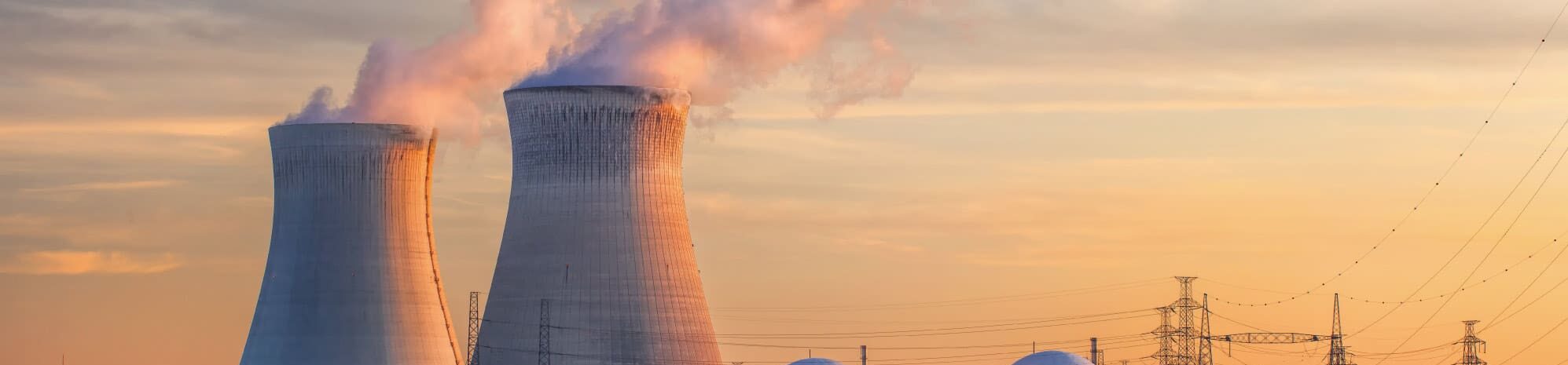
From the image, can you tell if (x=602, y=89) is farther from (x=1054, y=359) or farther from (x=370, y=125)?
(x=1054, y=359)

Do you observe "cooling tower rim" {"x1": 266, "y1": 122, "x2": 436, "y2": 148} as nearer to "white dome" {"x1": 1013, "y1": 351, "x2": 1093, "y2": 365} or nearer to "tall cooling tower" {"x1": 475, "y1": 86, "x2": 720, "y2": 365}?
"tall cooling tower" {"x1": 475, "y1": 86, "x2": 720, "y2": 365}

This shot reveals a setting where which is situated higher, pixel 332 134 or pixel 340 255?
pixel 332 134

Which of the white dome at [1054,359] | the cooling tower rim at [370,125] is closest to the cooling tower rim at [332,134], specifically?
the cooling tower rim at [370,125]

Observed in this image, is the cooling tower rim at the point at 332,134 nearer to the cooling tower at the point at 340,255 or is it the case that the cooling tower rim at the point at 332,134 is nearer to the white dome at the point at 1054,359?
the cooling tower at the point at 340,255

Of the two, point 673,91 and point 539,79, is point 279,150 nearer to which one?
point 539,79

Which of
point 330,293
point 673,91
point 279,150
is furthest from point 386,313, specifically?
point 673,91

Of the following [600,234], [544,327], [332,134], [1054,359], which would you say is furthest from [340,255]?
[1054,359]

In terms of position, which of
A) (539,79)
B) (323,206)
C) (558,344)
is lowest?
(558,344)
